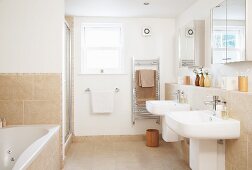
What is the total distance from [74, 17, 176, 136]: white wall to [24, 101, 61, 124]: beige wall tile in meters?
1.20

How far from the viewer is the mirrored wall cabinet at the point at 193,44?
295 cm

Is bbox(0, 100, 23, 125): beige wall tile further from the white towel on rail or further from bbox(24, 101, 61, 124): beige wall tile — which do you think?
the white towel on rail

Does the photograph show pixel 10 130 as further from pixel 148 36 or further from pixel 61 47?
pixel 148 36

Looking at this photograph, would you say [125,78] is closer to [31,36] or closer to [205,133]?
[31,36]

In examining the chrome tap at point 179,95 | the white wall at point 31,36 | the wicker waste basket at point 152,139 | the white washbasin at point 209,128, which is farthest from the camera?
the wicker waste basket at point 152,139

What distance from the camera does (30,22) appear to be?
2.83m

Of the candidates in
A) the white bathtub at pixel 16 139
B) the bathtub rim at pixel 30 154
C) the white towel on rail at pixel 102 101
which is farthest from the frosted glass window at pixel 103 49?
the bathtub rim at pixel 30 154

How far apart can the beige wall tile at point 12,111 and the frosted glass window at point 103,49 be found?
151 centimetres

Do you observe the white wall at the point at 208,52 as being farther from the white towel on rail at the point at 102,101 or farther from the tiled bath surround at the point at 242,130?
the white towel on rail at the point at 102,101

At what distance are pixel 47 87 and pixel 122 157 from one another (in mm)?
1462

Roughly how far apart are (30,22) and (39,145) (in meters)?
1.61

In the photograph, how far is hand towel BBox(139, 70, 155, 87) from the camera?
3.96m

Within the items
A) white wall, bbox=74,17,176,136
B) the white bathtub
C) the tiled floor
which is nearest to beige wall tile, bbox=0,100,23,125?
the white bathtub

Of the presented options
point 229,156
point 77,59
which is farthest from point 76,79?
point 229,156
